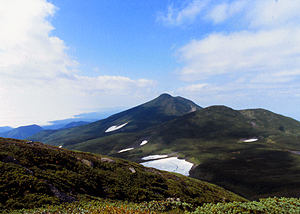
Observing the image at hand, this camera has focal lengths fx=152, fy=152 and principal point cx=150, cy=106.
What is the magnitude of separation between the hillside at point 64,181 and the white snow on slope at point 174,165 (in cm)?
5773

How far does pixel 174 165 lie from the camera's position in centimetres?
9981

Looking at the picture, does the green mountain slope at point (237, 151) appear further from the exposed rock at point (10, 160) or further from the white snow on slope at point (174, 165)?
the exposed rock at point (10, 160)

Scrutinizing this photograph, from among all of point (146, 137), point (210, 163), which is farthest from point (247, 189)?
point (146, 137)

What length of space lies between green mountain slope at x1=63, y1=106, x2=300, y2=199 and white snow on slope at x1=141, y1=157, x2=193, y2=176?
467 centimetres

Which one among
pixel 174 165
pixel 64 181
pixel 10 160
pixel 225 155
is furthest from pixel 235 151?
pixel 10 160

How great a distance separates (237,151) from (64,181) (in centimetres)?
11848

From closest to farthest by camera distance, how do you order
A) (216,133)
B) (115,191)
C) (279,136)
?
(115,191) < (279,136) < (216,133)

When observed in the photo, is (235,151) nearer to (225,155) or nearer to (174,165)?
(225,155)

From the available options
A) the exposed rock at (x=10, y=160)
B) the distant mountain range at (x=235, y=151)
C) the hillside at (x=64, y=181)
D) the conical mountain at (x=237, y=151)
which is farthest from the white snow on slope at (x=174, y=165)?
the exposed rock at (x=10, y=160)

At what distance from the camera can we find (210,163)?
9012cm

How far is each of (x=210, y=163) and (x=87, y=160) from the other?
260 feet

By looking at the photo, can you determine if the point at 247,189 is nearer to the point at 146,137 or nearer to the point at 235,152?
the point at 235,152

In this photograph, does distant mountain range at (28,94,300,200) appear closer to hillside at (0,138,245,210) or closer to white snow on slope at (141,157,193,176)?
white snow on slope at (141,157,193,176)

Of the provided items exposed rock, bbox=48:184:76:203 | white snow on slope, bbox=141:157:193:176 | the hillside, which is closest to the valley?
white snow on slope, bbox=141:157:193:176
